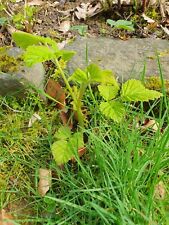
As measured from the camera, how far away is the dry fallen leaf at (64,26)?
3032 millimetres

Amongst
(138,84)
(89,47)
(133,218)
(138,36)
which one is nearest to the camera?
(133,218)

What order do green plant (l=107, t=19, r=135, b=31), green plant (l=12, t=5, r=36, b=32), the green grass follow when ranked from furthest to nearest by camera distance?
green plant (l=12, t=5, r=36, b=32) → green plant (l=107, t=19, r=135, b=31) → the green grass

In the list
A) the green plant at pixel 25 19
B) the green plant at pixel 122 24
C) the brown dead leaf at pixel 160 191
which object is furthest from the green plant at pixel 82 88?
the green plant at pixel 25 19

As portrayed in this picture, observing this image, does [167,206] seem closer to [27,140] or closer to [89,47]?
[27,140]

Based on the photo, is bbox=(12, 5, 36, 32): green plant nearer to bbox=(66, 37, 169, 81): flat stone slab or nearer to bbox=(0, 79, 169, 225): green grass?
bbox=(66, 37, 169, 81): flat stone slab

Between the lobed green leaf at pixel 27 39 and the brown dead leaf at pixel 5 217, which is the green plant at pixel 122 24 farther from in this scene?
the brown dead leaf at pixel 5 217

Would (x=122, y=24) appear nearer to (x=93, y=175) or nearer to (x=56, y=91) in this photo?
(x=56, y=91)

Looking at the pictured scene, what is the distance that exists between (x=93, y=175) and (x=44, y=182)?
0.22m

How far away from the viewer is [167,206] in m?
2.06

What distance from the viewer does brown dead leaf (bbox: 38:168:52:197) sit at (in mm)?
2160

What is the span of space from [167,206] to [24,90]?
3.16ft

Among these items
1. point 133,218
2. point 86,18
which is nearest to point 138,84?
point 133,218

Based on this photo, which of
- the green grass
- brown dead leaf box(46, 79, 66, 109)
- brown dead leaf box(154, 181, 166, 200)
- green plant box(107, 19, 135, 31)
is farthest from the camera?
green plant box(107, 19, 135, 31)

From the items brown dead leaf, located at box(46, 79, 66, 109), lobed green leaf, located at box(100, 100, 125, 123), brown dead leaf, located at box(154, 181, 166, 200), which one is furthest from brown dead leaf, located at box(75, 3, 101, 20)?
brown dead leaf, located at box(154, 181, 166, 200)
